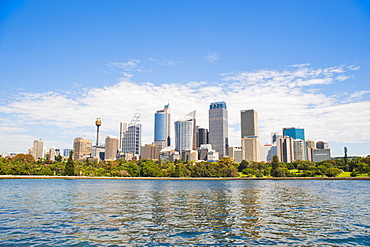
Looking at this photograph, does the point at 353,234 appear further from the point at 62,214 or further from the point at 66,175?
the point at 66,175

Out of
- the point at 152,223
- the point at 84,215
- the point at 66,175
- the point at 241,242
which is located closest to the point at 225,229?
the point at 241,242

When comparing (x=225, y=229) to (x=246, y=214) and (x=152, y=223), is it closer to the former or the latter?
(x=152, y=223)

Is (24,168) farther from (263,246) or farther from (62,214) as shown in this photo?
(263,246)

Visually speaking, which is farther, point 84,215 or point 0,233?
point 84,215

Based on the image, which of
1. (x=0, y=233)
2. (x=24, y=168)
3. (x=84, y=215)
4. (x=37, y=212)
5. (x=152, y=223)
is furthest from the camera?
(x=24, y=168)

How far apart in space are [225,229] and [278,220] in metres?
7.14

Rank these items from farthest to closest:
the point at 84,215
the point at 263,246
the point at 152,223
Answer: the point at 84,215 → the point at 152,223 → the point at 263,246

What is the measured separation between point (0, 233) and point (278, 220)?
23498 mm

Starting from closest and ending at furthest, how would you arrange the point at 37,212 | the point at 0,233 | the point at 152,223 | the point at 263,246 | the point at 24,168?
the point at 263,246 → the point at 0,233 → the point at 152,223 → the point at 37,212 → the point at 24,168

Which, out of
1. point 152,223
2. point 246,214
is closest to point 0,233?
point 152,223

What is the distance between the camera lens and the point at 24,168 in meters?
195

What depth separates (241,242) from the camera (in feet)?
69.6

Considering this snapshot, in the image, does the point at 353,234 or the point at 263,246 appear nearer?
the point at 263,246

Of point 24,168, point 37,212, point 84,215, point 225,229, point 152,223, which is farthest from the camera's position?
point 24,168
